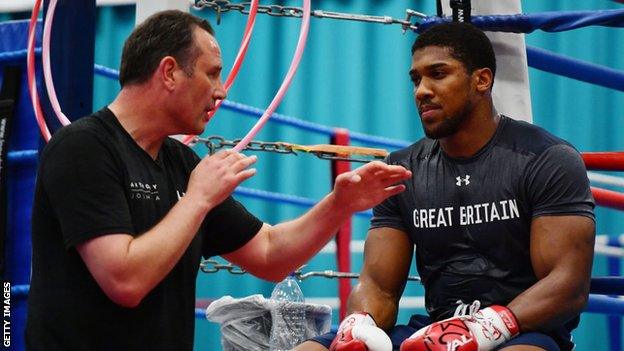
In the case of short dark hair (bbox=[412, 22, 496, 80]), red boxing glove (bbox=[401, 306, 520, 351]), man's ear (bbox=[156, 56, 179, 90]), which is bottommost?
red boxing glove (bbox=[401, 306, 520, 351])

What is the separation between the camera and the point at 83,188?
2.32 m

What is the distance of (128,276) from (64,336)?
0.25m

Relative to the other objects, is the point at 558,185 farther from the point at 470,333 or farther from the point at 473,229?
the point at 470,333

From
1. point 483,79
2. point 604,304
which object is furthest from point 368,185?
point 604,304

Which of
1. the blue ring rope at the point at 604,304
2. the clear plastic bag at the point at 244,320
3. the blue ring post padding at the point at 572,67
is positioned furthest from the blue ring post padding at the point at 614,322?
the clear plastic bag at the point at 244,320

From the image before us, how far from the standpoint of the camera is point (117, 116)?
8.34 feet

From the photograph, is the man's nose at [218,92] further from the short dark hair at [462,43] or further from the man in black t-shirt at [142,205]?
the short dark hair at [462,43]

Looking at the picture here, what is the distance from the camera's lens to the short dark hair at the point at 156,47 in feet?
8.26

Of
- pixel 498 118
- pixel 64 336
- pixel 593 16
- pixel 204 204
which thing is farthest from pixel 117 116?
pixel 593 16

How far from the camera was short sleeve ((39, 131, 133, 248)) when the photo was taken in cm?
229

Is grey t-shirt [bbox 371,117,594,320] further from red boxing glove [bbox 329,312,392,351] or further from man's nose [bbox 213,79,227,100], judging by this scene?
man's nose [bbox 213,79,227,100]

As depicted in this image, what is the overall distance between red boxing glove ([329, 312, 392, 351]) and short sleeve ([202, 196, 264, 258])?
1.22 ft

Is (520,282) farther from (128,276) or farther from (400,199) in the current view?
(128,276)

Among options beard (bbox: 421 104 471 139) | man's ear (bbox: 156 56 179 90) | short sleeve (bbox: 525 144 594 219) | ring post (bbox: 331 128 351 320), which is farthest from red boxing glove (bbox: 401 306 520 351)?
ring post (bbox: 331 128 351 320)
